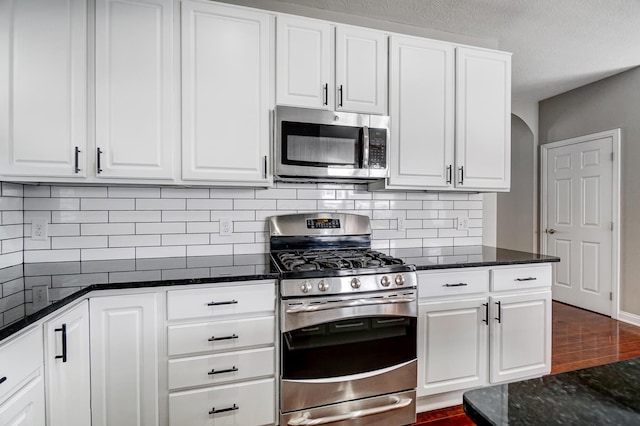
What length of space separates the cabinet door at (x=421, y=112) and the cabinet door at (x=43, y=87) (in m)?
1.80

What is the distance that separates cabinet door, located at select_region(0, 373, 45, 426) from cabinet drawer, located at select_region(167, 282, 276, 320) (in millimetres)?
540

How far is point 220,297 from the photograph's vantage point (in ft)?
5.58

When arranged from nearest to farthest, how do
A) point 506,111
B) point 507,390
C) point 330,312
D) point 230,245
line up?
1. point 507,390
2. point 330,312
3. point 230,245
4. point 506,111

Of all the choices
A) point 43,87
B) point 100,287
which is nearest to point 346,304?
point 100,287

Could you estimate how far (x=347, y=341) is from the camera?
1812mm

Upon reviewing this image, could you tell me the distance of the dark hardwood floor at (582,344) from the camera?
84.9 inches

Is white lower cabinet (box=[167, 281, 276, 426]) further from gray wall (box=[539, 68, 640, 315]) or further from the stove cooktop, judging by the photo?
gray wall (box=[539, 68, 640, 315])

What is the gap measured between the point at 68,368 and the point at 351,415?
132 cm

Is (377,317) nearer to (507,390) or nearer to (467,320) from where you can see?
(467,320)

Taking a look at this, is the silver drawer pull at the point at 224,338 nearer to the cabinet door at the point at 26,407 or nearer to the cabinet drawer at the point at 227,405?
the cabinet drawer at the point at 227,405

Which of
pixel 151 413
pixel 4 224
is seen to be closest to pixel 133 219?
pixel 4 224

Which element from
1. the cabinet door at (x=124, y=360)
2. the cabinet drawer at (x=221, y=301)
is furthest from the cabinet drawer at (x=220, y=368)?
the cabinet drawer at (x=221, y=301)

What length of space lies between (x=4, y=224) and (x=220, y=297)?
3.98 ft

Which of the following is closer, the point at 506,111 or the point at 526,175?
the point at 506,111
